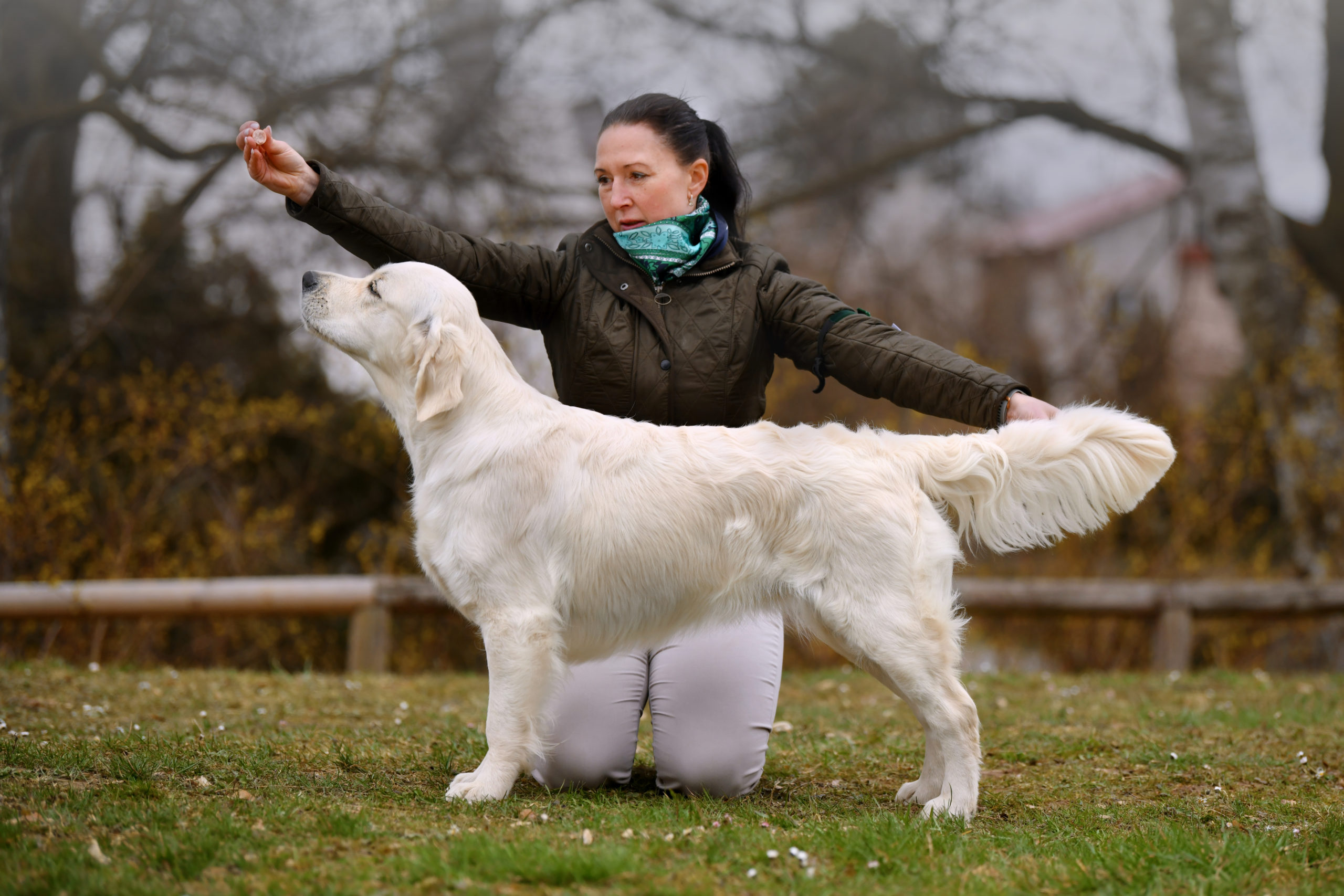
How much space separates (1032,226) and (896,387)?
20836 mm

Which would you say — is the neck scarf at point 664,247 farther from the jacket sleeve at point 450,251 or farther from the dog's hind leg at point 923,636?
the dog's hind leg at point 923,636

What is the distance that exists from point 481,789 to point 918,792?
1.34 m

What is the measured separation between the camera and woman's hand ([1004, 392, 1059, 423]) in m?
3.25

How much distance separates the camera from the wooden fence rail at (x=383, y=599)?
613 cm

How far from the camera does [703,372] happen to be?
3619 mm

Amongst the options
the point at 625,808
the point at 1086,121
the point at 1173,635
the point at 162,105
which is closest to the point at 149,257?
the point at 162,105

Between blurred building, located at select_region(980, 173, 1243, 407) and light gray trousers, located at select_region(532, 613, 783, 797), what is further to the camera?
blurred building, located at select_region(980, 173, 1243, 407)

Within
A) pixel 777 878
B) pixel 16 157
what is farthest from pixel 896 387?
pixel 16 157

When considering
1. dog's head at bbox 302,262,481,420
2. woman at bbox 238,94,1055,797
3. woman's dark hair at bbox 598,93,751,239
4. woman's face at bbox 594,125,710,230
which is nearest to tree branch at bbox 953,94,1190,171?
woman's dark hair at bbox 598,93,751,239

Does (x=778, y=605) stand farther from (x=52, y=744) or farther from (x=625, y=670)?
(x=52, y=744)

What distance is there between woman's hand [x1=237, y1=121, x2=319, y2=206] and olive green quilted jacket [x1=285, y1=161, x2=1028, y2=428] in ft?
0.15

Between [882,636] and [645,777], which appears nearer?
[882,636]

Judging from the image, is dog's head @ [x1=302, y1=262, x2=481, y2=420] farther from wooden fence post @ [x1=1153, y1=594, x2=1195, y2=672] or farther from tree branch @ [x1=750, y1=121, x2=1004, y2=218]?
tree branch @ [x1=750, y1=121, x2=1004, y2=218]

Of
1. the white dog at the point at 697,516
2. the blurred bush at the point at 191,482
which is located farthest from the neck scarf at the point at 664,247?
the blurred bush at the point at 191,482
